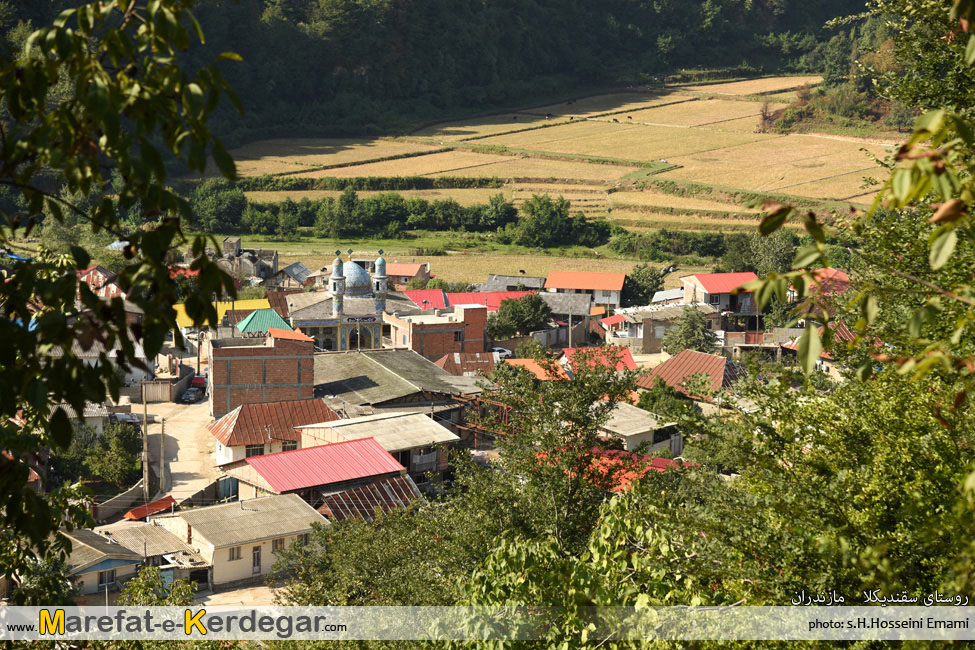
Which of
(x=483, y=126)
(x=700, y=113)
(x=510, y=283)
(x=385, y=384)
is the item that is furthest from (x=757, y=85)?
(x=385, y=384)

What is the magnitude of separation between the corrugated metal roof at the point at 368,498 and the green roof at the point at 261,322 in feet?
48.1

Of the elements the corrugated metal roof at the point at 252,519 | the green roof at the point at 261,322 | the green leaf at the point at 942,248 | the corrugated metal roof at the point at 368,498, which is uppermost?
the green leaf at the point at 942,248

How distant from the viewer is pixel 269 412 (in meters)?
25.9

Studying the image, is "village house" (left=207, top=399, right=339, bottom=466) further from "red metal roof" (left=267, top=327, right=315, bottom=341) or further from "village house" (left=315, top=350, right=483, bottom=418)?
"red metal roof" (left=267, top=327, right=315, bottom=341)

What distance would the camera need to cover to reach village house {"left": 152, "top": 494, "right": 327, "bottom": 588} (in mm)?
18062

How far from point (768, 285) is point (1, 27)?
72.6m

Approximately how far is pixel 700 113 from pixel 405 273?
46.9 m

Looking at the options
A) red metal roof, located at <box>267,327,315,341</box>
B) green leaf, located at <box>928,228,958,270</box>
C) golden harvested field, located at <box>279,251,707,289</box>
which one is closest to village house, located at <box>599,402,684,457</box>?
red metal roof, located at <box>267,327,315,341</box>

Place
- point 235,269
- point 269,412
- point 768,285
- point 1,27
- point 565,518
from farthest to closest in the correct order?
point 1,27 < point 235,269 < point 269,412 < point 565,518 < point 768,285

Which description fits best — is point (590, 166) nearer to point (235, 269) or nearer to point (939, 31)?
point (235, 269)

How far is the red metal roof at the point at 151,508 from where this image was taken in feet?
66.5

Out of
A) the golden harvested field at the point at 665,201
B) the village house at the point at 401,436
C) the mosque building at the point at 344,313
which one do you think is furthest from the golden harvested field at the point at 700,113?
the village house at the point at 401,436

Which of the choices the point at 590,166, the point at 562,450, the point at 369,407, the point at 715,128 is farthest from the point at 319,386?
the point at 715,128

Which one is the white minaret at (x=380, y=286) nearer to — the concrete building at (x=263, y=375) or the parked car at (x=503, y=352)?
the parked car at (x=503, y=352)
